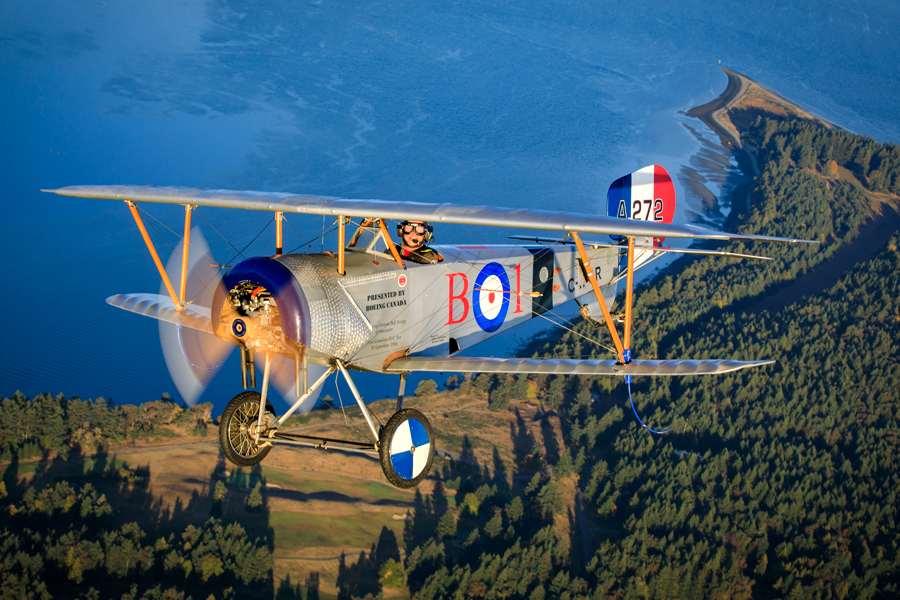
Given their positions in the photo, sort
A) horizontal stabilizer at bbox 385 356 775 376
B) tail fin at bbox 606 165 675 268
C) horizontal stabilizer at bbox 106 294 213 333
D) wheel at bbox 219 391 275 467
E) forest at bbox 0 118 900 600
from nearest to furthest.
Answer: wheel at bbox 219 391 275 467 → horizontal stabilizer at bbox 385 356 775 376 → horizontal stabilizer at bbox 106 294 213 333 → tail fin at bbox 606 165 675 268 → forest at bbox 0 118 900 600

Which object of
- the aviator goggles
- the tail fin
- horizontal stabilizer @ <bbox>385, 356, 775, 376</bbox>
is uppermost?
the tail fin

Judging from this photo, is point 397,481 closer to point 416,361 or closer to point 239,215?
point 416,361

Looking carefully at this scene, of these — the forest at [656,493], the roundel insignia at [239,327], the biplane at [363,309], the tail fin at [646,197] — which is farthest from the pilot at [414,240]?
the forest at [656,493]

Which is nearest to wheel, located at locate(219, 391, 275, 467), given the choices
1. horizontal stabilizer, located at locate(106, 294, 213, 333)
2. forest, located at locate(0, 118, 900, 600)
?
horizontal stabilizer, located at locate(106, 294, 213, 333)

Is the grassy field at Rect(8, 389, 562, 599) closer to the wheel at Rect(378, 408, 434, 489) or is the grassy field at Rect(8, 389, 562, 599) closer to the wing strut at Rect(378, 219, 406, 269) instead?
the wheel at Rect(378, 408, 434, 489)

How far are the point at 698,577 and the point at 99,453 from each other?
31.0 metres

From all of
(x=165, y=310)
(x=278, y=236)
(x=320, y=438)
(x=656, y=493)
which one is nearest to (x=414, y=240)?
(x=278, y=236)

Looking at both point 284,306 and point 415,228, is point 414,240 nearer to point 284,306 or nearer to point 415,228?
point 415,228

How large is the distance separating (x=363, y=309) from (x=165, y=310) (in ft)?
15.2

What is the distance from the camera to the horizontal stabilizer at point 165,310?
10.7m

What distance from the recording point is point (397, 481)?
907cm

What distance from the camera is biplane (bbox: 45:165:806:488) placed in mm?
8508

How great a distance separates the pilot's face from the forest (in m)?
21.6

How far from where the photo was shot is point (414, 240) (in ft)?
34.3
